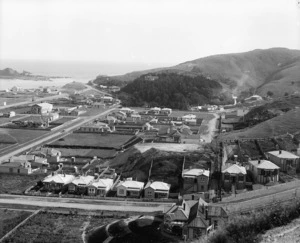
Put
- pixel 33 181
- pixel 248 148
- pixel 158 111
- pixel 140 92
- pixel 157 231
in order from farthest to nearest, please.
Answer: pixel 140 92, pixel 158 111, pixel 248 148, pixel 33 181, pixel 157 231

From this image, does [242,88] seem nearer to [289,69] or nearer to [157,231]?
[289,69]

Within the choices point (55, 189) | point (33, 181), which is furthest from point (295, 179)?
point (33, 181)

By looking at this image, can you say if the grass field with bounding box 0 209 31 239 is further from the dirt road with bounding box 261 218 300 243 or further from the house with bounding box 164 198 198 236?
the dirt road with bounding box 261 218 300 243

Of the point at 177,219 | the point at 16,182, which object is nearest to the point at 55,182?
the point at 16,182

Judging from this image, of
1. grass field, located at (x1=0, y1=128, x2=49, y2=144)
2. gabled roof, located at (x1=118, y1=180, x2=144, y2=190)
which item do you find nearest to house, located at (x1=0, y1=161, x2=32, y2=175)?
gabled roof, located at (x1=118, y1=180, x2=144, y2=190)

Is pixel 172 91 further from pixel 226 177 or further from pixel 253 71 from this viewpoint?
pixel 226 177
